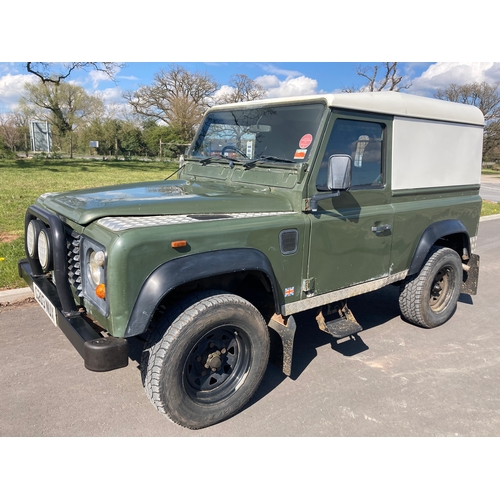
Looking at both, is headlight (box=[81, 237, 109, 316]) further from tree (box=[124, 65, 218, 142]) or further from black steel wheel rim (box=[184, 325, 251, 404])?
tree (box=[124, 65, 218, 142])

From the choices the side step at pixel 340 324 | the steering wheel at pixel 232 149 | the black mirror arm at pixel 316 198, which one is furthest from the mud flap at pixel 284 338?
the steering wheel at pixel 232 149

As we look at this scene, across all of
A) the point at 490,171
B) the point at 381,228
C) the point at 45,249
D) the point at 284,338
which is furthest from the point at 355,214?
the point at 490,171

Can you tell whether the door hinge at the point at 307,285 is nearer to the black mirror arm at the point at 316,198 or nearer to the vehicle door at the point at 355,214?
the vehicle door at the point at 355,214

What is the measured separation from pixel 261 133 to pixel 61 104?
4358 cm

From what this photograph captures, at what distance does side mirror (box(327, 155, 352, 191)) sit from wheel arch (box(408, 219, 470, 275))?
162 centimetres

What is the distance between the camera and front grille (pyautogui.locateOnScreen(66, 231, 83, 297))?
2.78 metres

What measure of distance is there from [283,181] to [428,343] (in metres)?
2.46

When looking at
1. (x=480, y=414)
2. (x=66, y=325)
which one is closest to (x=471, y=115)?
(x=480, y=414)

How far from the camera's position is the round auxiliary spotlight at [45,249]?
2.79 metres

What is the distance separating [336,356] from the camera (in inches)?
158

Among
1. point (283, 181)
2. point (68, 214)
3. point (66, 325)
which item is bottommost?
point (66, 325)

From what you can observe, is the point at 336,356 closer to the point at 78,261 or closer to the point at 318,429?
the point at 318,429

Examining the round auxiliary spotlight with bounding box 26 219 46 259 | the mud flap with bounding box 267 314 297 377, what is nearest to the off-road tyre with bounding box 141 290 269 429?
the mud flap with bounding box 267 314 297 377

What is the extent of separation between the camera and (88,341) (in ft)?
8.11
